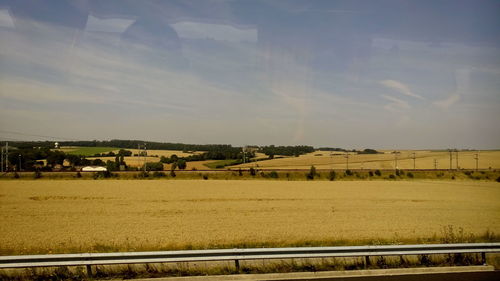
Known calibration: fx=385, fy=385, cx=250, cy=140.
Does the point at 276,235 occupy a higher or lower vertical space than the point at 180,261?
lower

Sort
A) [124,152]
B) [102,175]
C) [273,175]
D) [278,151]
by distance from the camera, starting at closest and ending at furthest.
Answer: [102,175] < [273,175] < [124,152] < [278,151]

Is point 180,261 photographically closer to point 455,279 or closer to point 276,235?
point 455,279

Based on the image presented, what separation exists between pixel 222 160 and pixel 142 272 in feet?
271

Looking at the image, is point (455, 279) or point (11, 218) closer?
point (455, 279)

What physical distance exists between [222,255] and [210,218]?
14411 millimetres

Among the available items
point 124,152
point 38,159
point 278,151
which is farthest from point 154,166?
point 278,151

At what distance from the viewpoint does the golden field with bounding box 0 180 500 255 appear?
51.4 ft

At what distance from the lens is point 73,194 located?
37.6 m

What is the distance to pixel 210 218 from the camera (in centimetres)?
2308

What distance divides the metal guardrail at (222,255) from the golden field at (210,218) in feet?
11.7

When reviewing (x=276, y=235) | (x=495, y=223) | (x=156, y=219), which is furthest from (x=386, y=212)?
(x=156, y=219)

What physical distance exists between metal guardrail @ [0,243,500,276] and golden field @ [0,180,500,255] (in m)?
3.57

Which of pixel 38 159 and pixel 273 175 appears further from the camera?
pixel 273 175

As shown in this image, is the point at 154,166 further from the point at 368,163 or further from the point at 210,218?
the point at 368,163
